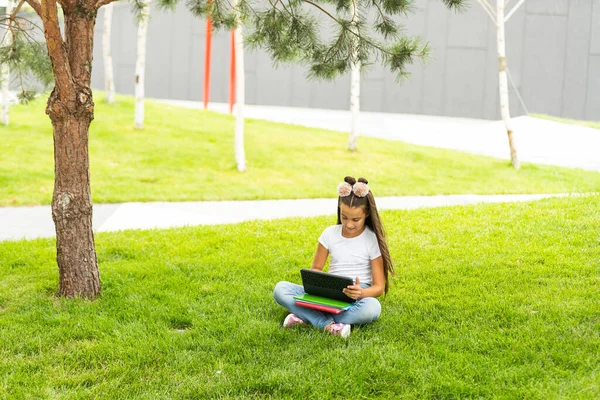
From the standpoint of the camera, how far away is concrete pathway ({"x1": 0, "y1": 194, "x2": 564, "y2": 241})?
7543mm

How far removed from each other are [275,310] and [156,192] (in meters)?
5.84

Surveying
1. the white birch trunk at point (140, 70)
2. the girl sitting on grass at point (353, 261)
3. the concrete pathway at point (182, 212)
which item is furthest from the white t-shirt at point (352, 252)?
the white birch trunk at point (140, 70)

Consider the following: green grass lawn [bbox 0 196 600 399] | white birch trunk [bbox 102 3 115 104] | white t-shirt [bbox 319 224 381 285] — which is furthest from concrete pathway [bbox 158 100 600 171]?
white t-shirt [bbox 319 224 381 285]

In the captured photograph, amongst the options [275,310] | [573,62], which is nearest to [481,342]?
[275,310]

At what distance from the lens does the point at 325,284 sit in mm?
3967

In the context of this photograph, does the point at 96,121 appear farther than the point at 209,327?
Yes

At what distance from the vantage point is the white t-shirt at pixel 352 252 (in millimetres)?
4184

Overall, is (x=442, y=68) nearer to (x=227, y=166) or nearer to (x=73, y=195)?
(x=227, y=166)

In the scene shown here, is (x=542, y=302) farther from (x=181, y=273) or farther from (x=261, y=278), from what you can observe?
(x=181, y=273)

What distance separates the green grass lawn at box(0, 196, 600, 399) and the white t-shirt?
0.34 m

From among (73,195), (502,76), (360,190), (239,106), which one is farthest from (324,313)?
(502,76)

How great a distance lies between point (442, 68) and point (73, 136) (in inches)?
664

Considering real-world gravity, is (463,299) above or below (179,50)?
below

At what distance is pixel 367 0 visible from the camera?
500 centimetres
